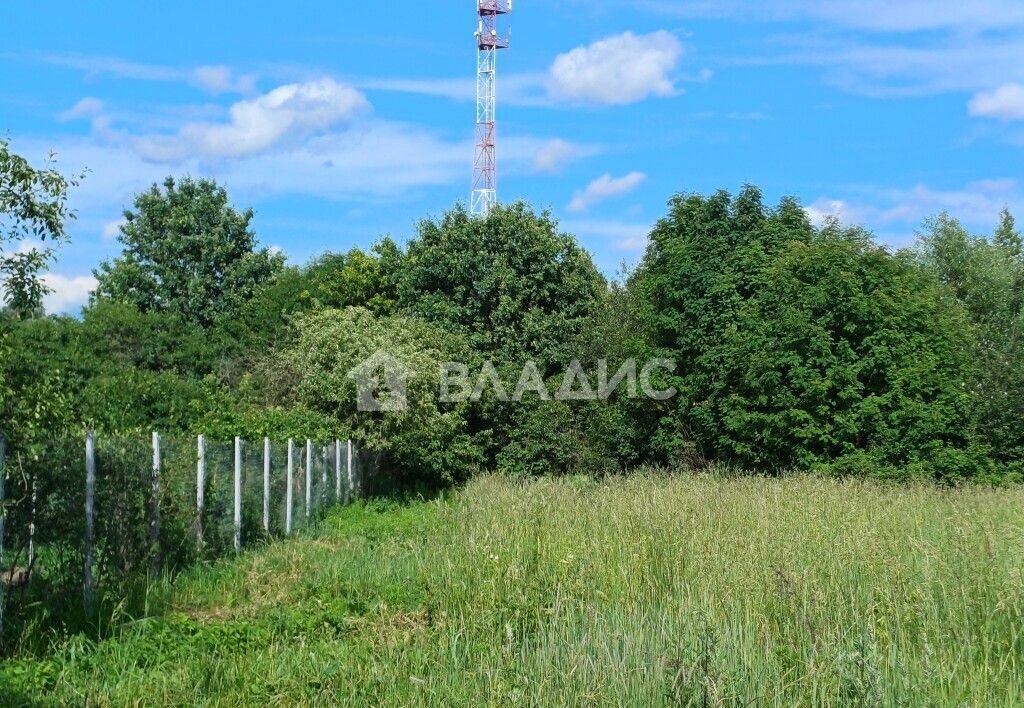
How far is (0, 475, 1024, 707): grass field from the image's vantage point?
6.66 m

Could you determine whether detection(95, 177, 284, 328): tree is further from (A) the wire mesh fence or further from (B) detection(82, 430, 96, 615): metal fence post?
(B) detection(82, 430, 96, 615): metal fence post

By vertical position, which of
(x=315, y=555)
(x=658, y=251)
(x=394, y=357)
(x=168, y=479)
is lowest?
(x=315, y=555)

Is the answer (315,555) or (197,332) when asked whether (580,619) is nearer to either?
(315,555)

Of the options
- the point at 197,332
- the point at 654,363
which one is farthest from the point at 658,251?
the point at 197,332

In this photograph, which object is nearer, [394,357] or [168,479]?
[168,479]

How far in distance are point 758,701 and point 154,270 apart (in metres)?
48.7

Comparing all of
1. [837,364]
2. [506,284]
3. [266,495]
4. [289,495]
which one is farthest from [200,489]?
[506,284]

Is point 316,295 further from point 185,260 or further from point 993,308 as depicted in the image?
point 993,308

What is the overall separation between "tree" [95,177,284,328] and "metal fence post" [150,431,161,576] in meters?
38.5

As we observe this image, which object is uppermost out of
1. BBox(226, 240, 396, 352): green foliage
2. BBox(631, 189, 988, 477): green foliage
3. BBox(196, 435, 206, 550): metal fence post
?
BBox(226, 240, 396, 352): green foliage

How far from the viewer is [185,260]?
51281mm

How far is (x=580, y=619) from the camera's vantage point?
888 centimetres

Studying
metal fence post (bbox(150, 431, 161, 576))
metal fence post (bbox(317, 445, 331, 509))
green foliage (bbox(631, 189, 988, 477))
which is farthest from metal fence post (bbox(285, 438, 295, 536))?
green foliage (bbox(631, 189, 988, 477))

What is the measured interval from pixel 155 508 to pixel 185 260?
40.7m
